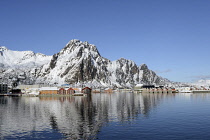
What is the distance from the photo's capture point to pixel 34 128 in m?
49.2

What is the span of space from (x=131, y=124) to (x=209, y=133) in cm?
1654

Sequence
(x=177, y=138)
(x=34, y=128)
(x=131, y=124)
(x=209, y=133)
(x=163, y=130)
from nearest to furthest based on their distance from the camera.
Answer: (x=177, y=138)
(x=209, y=133)
(x=163, y=130)
(x=34, y=128)
(x=131, y=124)

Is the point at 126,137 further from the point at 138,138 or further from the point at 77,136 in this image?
the point at 77,136

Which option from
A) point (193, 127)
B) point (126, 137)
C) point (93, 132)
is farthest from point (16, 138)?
point (193, 127)

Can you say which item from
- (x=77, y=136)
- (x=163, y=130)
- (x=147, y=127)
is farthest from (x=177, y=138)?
(x=77, y=136)

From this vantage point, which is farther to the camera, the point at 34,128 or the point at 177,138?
the point at 34,128

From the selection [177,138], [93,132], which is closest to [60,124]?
[93,132]

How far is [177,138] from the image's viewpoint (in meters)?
39.5

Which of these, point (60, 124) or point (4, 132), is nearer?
point (4, 132)

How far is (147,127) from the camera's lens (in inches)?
1922

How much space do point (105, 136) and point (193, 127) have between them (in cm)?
2020

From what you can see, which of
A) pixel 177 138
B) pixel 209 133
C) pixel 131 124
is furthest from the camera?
pixel 131 124

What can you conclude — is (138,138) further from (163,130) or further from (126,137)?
(163,130)

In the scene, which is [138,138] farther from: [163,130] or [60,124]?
[60,124]
